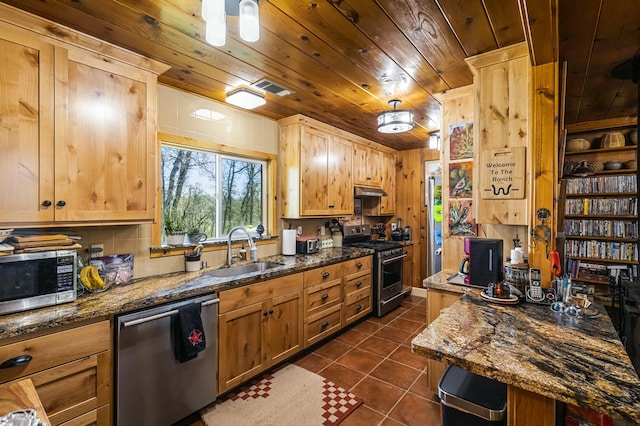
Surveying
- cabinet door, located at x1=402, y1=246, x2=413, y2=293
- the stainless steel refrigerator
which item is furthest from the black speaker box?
cabinet door, located at x1=402, y1=246, x2=413, y2=293

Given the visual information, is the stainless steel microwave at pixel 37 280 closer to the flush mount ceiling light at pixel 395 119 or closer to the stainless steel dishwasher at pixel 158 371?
the stainless steel dishwasher at pixel 158 371

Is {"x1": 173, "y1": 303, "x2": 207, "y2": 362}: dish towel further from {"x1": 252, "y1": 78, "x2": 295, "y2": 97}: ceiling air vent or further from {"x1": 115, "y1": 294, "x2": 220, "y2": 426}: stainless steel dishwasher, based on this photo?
{"x1": 252, "y1": 78, "x2": 295, "y2": 97}: ceiling air vent

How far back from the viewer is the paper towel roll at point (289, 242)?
3338 millimetres

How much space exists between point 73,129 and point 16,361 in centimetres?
121

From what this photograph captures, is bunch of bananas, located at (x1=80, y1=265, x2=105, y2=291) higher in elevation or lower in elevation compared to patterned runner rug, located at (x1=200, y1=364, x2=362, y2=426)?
higher

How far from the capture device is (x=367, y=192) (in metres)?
4.21

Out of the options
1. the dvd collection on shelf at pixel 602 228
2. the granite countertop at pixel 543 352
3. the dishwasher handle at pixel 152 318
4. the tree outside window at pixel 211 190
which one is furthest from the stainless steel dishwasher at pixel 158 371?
the dvd collection on shelf at pixel 602 228

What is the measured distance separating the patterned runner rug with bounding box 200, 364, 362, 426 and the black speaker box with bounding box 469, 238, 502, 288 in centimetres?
123

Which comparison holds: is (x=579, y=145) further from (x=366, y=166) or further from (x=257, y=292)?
(x=257, y=292)

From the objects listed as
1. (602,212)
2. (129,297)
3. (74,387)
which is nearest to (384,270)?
(602,212)

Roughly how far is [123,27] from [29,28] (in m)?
0.44

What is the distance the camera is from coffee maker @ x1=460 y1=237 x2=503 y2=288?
1.98 metres

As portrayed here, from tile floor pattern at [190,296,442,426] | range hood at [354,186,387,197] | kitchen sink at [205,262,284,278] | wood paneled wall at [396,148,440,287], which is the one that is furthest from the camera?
wood paneled wall at [396,148,440,287]

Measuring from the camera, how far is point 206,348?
2062 millimetres
